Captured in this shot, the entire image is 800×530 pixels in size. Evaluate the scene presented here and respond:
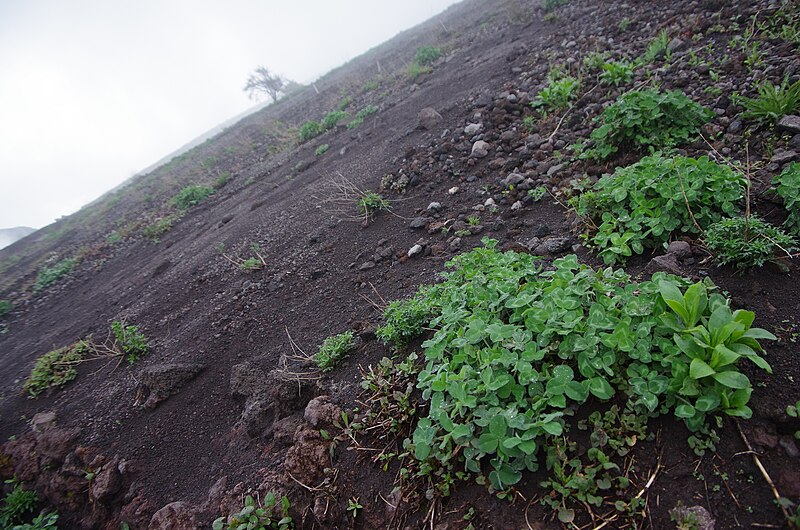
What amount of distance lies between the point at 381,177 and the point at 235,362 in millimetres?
2990

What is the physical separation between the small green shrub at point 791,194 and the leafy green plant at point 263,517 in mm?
2976

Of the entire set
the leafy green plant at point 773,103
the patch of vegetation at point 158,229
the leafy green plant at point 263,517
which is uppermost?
the patch of vegetation at point 158,229

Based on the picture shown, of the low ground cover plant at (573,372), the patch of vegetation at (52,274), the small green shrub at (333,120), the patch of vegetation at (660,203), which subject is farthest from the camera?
the small green shrub at (333,120)

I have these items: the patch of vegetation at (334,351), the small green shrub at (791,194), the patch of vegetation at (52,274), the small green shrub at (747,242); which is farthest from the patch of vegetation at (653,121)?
the patch of vegetation at (52,274)

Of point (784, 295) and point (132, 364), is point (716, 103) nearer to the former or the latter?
point (784, 295)

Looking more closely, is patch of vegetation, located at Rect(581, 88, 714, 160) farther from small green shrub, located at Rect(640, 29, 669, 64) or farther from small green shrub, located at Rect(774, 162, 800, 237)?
small green shrub, located at Rect(640, 29, 669, 64)

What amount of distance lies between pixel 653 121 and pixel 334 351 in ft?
10.3

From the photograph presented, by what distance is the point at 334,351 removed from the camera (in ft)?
8.31

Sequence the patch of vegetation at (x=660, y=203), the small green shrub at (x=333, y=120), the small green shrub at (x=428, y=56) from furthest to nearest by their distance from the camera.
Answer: the small green shrub at (x=428, y=56) → the small green shrub at (x=333, y=120) → the patch of vegetation at (x=660, y=203)

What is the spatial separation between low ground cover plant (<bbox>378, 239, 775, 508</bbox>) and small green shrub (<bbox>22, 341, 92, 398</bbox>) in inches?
174

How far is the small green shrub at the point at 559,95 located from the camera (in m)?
4.15

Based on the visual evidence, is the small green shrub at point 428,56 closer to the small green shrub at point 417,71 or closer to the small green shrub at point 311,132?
the small green shrub at point 417,71

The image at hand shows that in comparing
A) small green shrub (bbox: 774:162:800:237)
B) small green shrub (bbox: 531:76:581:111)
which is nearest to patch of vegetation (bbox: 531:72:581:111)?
small green shrub (bbox: 531:76:581:111)

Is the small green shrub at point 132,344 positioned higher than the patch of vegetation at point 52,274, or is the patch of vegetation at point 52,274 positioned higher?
the patch of vegetation at point 52,274
